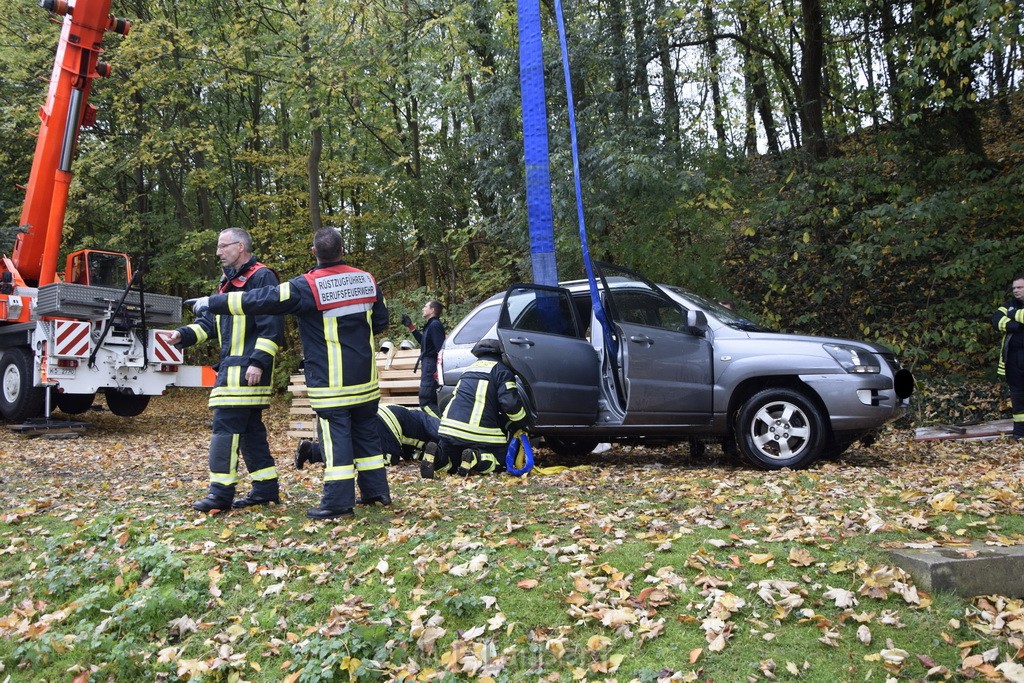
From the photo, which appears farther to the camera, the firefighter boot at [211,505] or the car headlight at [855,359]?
the car headlight at [855,359]

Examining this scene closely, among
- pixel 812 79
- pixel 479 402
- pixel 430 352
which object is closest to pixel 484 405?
pixel 479 402

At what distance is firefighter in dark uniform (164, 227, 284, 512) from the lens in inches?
230

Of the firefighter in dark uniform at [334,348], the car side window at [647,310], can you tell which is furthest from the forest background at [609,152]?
the firefighter in dark uniform at [334,348]

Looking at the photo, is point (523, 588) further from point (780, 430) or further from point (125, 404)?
point (125, 404)

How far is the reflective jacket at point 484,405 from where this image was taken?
25.6 ft

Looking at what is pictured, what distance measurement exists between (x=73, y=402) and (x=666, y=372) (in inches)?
388

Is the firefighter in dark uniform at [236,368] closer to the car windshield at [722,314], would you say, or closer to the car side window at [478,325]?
the car side window at [478,325]

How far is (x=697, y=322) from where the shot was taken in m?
7.97

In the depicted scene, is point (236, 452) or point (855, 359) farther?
point (855, 359)

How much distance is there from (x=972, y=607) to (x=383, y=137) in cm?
1678

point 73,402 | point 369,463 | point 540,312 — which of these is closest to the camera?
point 369,463

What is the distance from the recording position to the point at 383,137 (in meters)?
19.1

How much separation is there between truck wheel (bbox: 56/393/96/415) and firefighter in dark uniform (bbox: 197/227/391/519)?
9067 millimetres

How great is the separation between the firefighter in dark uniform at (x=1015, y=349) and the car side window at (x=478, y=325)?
5.55m
